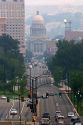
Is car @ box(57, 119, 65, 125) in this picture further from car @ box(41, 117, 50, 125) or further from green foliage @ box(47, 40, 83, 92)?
green foliage @ box(47, 40, 83, 92)

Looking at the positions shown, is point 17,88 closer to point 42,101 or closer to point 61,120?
point 42,101

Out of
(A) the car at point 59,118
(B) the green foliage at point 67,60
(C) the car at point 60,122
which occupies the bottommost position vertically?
(B) the green foliage at point 67,60

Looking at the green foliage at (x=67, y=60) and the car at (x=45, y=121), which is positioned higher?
the car at (x=45, y=121)

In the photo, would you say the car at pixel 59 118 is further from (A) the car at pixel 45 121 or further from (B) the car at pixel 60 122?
(A) the car at pixel 45 121

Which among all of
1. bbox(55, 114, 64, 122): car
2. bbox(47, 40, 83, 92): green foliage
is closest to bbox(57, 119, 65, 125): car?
bbox(55, 114, 64, 122): car

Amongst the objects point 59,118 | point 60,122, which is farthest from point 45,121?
point 59,118

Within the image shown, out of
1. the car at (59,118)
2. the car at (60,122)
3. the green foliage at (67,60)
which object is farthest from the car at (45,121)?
the green foliage at (67,60)

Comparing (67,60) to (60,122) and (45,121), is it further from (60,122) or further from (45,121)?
(60,122)

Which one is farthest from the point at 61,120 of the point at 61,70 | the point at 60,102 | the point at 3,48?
the point at 3,48

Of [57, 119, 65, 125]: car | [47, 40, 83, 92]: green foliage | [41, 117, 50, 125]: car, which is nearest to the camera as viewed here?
[57, 119, 65, 125]: car

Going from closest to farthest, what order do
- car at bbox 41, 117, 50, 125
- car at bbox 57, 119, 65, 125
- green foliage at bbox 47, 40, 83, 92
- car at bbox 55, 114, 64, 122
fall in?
car at bbox 57, 119, 65, 125, car at bbox 41, 117, 50, 125, car at bbox 55, 114, 64, 122, green foliage at bbox 47, 40, 83, 92

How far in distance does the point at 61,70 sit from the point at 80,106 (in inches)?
1659

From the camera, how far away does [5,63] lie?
11838cm

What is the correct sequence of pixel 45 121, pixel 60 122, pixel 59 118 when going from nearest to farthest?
pixel 60 122 < pixel 45 121 < pixel 59 118
